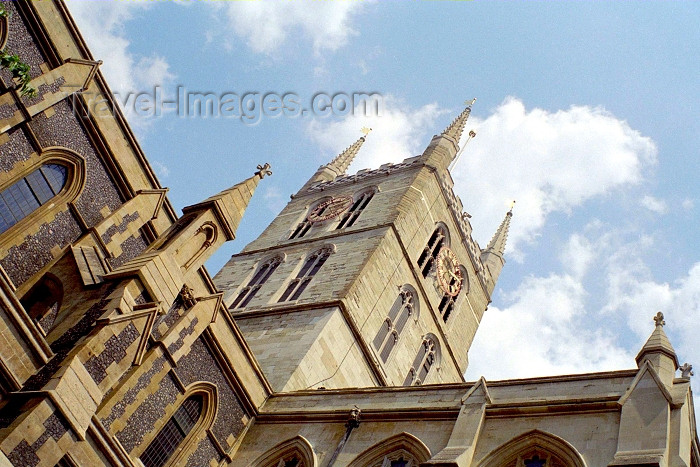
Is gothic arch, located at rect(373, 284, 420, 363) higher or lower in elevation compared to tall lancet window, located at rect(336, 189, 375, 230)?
lower

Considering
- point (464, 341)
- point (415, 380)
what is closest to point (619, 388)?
point (415, 380)

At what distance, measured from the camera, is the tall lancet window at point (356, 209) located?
3297 centimetres

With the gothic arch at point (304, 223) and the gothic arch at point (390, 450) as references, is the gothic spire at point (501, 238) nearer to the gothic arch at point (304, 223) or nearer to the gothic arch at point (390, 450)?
the gothic arch at point (304, 223)

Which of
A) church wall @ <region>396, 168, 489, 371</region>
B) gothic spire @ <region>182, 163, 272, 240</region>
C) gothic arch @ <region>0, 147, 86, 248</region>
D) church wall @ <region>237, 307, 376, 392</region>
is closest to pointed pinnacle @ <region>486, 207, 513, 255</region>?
church wall @ <region>396, 168, 489, 371</region>

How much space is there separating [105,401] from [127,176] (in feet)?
19.7

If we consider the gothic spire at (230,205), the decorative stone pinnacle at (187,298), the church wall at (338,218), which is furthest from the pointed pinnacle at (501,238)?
the decorative stone pinnacle at (187,298)

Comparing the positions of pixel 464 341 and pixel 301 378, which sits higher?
pixel 464 341

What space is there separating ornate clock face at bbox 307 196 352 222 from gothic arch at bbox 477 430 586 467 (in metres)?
20.4

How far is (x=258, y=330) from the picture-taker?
83.5 feet

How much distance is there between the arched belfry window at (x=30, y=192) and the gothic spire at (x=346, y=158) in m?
26.1

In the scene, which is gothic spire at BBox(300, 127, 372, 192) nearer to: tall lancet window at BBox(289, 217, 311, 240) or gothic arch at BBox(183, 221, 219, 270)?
tall lancet window at BBox(289, 217, 311, 240)

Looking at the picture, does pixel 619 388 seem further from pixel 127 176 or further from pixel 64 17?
pixel 64 17

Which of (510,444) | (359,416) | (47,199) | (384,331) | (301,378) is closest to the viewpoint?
(510,444)

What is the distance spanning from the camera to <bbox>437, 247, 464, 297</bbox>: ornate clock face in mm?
33312
